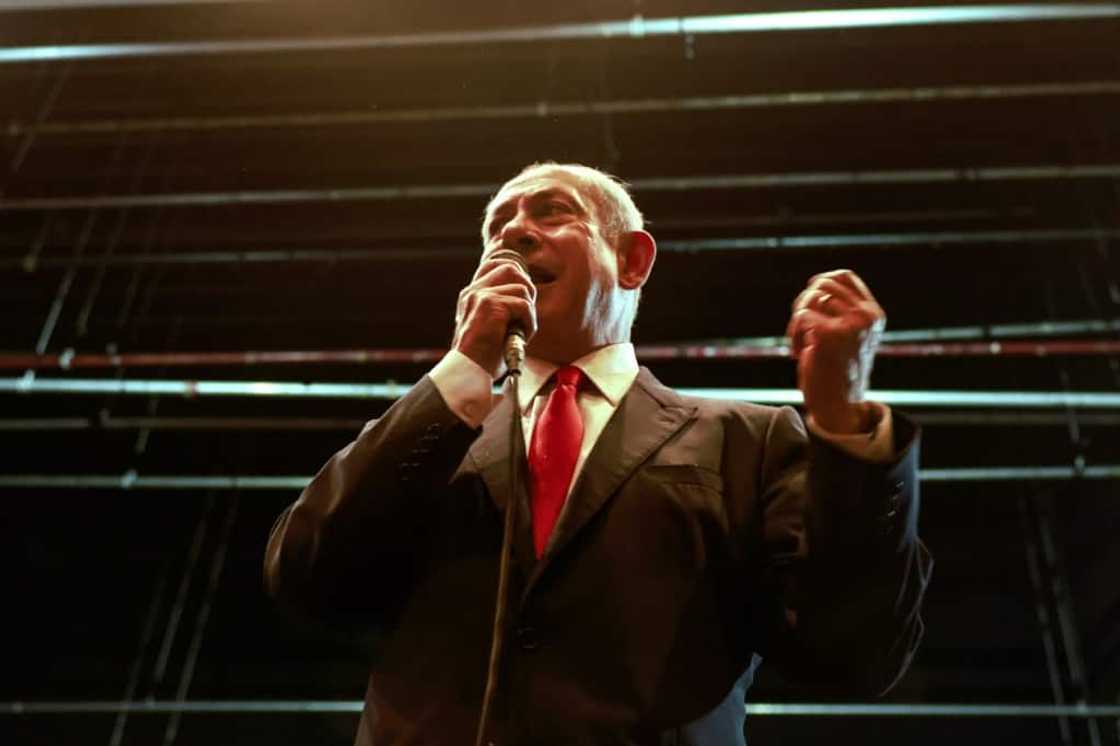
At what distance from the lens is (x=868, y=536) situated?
903 millimetres

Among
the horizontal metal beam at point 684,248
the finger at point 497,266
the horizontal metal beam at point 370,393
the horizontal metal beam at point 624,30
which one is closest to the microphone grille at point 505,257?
the finger at point 497,266

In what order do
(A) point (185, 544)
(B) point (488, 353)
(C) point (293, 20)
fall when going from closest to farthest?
(B) point (488, 353) → (C) point (293, 20) → (A) point (185, 544)

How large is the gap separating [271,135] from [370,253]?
588 millimetres

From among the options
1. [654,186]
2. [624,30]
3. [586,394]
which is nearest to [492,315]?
[586,394]

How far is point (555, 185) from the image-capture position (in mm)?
1487

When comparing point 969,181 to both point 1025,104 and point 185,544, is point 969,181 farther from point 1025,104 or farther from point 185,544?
point 185,544

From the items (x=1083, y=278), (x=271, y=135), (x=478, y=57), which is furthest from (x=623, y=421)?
(x=1083, y=278)

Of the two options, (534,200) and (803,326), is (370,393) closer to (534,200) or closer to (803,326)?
(534,200)

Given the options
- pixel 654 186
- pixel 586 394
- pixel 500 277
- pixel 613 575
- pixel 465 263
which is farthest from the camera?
pixel 465 263

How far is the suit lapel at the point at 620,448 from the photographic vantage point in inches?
40.4

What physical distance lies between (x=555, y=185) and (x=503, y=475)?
21.9 inches

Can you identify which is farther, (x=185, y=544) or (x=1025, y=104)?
(x=185, y=544)

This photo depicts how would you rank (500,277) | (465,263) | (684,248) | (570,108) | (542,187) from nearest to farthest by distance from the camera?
(500,277), (542,187), (570,108), (684,248), (465,263)

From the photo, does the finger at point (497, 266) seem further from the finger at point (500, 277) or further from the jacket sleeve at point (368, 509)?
the jacket sleeve at point (368, 509)
